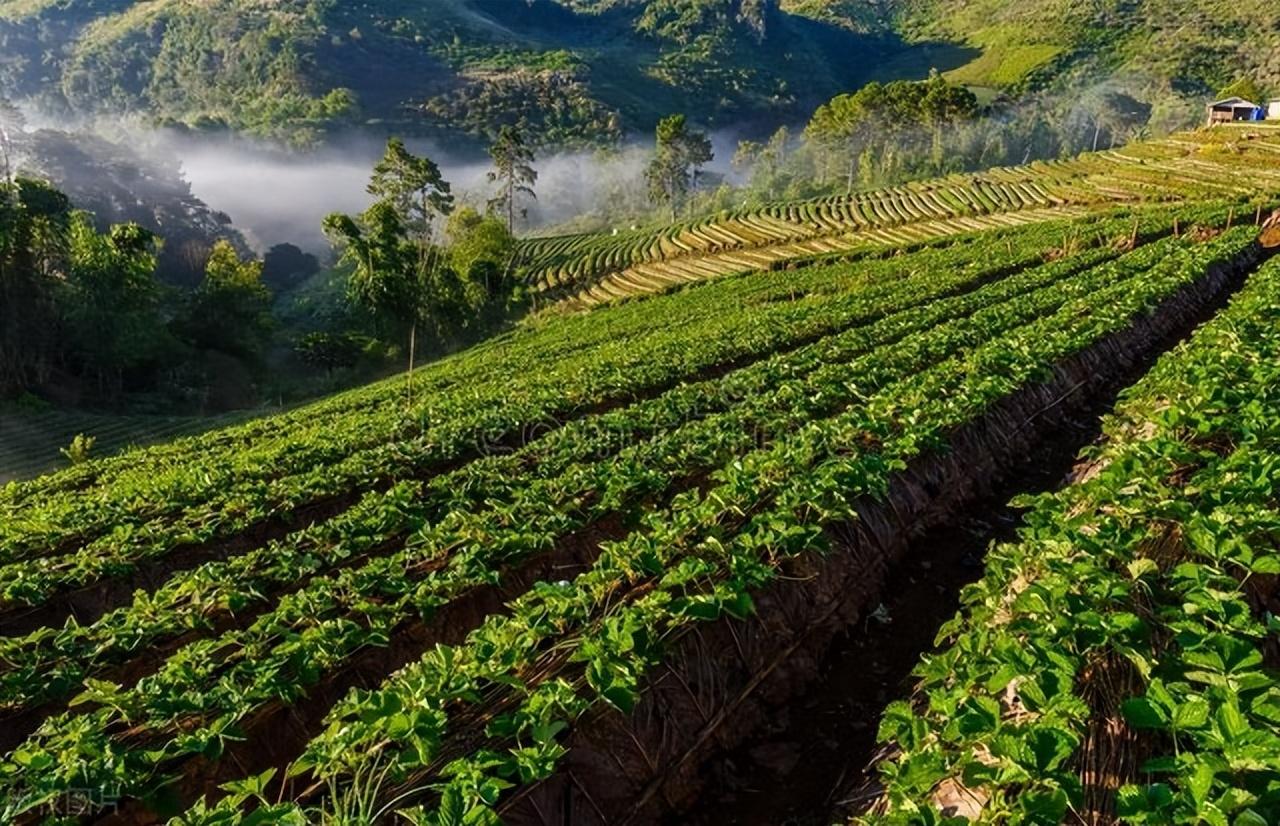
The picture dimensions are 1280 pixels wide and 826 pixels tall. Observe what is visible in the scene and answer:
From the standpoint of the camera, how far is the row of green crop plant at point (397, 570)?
17.1ft

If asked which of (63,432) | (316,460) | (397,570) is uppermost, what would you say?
(397,570)

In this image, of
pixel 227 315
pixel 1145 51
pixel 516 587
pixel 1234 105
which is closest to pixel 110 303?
pixel 227 315

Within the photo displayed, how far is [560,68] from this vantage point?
187625mm

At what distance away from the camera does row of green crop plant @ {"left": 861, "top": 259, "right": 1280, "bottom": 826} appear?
3252mm

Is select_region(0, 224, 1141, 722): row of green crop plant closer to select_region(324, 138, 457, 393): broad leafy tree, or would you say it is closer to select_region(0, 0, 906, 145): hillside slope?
select_region(324, 138, 457, 393): broad leafy tree

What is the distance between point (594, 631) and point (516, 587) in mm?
2477

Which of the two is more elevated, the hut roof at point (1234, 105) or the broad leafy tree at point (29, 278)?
the hut roof at point (1234, 105)

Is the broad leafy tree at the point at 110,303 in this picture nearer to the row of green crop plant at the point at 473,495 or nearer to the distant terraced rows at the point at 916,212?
the distant terraced rows at the point at 916,212

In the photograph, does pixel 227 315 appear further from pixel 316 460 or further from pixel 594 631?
pixel 594 631

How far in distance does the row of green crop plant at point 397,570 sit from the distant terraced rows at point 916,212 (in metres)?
42.0

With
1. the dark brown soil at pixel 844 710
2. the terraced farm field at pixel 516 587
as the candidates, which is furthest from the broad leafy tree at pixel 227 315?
the dark brown soil at pixel 844 710

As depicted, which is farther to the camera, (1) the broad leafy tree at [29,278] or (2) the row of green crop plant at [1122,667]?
(1) the broad leafy tree at [29,278]

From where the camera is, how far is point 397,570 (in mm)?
7328

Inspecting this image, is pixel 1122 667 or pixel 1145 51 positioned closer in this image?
pixel 1122 667
